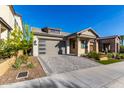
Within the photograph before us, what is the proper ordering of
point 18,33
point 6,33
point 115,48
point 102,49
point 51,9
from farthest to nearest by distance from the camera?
point 102,49
point 115,48
point 51,9
point 6,33
point 18,33

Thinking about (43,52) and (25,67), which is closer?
(25,67)

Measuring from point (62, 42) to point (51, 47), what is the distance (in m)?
2.23

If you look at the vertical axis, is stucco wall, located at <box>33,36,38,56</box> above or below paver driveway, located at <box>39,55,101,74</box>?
above

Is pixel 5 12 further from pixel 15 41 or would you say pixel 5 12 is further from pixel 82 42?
pixel 82 42

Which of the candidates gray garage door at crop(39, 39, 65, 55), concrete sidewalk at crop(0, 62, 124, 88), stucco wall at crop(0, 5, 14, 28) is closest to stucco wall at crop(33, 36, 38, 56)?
gray garage door at crop(39, 39, 65, 55)

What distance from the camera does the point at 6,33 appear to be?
12062 mm

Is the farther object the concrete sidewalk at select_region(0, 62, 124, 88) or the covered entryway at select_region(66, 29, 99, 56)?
the covered entryway at select_region(66, 29, 99, 56)

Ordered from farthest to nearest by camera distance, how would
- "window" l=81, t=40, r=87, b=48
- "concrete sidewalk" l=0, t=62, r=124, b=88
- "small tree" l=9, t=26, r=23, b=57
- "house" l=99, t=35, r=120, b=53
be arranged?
"house" l=99, t=35, r=120, b=53 < "window" l=81, t=40, r=87, b=48 < "small tree" l=9, t=26, r=23, b=57 < "concrete sidewalk" l=0, t=62, r=124, b=88

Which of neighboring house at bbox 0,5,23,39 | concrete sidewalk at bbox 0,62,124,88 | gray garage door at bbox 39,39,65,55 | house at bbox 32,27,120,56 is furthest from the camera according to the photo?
gray garage door at bbox 39,39,65,55

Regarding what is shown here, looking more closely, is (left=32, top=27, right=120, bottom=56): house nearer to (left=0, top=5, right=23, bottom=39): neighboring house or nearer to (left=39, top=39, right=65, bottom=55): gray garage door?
(left=39, top=39, right=65, bottom=55): gray garage door

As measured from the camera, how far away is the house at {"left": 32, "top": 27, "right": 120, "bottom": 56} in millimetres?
14680
